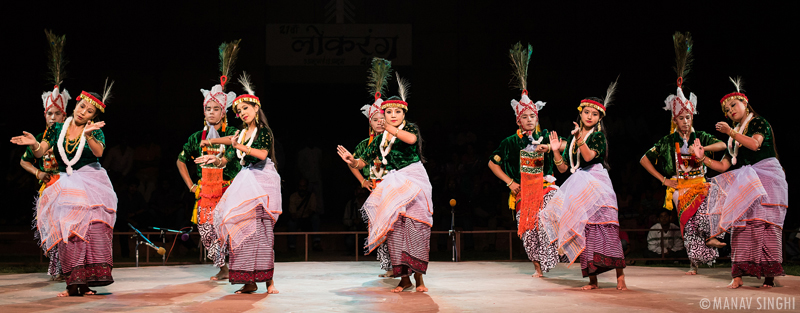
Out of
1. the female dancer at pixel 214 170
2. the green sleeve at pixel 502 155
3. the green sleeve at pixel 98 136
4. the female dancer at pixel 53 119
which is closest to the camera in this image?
the green sleeve at pixel 98 136

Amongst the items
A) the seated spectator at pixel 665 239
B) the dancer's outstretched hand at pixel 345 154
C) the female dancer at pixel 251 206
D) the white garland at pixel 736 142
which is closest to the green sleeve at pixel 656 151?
the white garland at pixel 736 142

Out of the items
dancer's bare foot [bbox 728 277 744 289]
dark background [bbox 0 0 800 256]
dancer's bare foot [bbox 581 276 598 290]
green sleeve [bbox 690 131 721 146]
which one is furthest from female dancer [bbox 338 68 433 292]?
dark background [bbox 0 0 800 256]

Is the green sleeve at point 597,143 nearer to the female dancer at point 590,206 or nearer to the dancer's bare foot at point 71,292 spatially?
the female dancer at point 590,206

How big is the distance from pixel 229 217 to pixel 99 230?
36.9 inches

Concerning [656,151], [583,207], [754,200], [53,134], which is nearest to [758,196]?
[754,200]

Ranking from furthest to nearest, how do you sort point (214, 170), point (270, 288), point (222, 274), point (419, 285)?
1. point (222, 274)
2. point (214, 170)
3. point (419, 285)
4. point (270, 288)

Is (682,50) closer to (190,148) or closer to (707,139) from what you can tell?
(707,139)

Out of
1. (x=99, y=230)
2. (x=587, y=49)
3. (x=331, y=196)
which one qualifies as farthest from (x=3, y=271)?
(x=587, y=49)

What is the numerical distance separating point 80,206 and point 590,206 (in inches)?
142

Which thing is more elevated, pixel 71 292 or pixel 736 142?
pixel 736 142

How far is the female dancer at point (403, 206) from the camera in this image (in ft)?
17.4

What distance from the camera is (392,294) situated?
5238 millimetres

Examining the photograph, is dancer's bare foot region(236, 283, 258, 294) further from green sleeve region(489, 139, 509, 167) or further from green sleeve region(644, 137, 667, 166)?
green sleeve region(644, 137, 667, 166)

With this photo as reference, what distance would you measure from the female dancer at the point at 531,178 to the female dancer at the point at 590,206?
2.52ft
